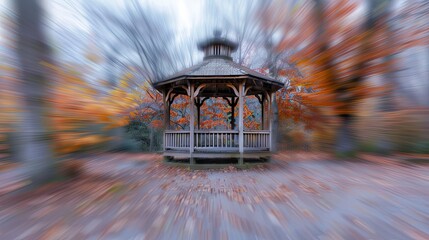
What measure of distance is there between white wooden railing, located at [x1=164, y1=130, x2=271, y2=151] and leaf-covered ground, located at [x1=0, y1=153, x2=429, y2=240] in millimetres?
3466

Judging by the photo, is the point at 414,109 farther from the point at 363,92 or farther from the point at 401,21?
the point at 401,21

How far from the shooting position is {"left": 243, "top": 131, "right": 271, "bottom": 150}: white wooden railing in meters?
9.53

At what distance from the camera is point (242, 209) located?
13.4 ft

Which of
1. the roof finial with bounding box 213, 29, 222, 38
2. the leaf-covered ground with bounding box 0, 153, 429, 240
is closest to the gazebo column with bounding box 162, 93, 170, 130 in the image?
the roof finial with bounding box 213, 29, 222, 38

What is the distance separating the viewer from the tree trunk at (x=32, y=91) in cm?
451

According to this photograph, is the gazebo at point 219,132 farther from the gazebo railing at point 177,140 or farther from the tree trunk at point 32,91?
the tree trunk at point 32,91

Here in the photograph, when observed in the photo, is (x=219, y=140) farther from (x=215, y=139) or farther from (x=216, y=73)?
(x=216, y=73)

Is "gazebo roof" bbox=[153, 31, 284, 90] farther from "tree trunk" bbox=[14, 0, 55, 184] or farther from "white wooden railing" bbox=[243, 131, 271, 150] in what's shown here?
"tree trunk" bbox=[14, 0, 55, 184]

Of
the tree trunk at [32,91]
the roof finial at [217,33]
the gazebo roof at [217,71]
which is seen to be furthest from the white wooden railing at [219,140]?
the roof finial at [217,33]

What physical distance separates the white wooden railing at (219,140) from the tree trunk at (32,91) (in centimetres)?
527

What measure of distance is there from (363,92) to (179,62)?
617 inches

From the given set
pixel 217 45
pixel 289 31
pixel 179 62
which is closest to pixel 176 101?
pixel 179 62

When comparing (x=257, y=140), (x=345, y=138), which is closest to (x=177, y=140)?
(x=257, y=140)

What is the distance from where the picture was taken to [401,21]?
3695 millimetres
